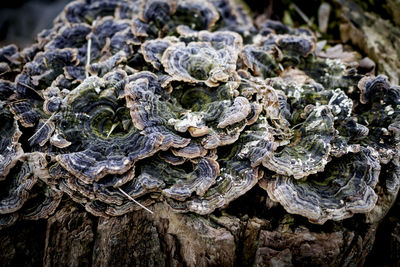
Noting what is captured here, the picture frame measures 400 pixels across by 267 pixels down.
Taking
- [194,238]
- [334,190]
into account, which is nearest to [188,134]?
[194,238]

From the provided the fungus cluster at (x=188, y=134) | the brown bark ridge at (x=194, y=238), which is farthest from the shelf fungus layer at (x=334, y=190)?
the brown bark ridge at (x=194, y=238)

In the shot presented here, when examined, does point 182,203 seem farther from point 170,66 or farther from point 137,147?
point 170,66

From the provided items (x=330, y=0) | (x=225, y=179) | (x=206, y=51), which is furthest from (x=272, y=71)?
(x=330, y=0)

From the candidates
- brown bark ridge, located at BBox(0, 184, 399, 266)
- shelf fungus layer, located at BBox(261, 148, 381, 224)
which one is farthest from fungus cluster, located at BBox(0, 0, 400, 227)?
brown bark ridge, located at BBox(0, 184, 399, 266)

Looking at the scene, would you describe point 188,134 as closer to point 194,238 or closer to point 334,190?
point 194,238

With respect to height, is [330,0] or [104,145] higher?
[330,0]

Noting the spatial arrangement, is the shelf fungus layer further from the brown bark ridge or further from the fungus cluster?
the brown bark ridge

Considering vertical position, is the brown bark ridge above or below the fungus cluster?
below

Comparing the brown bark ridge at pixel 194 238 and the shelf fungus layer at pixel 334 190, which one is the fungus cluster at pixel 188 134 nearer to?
the shelf fungus layer at pixel 334 190
